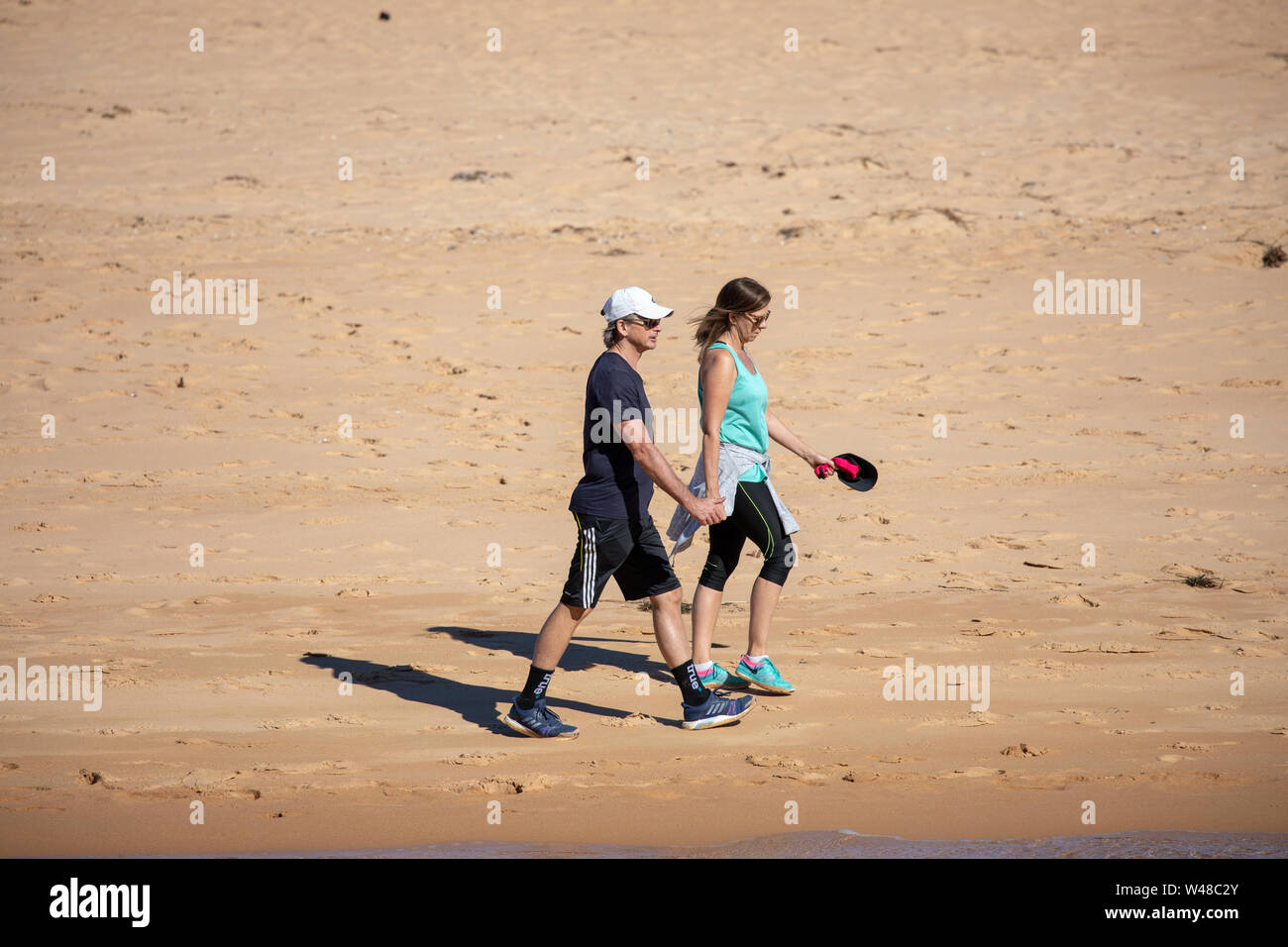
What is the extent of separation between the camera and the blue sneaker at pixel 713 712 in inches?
207

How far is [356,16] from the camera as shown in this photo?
27297 millimetres

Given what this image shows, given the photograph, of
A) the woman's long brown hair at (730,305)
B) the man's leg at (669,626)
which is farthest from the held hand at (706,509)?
the woman's long brown hair at (730,305)

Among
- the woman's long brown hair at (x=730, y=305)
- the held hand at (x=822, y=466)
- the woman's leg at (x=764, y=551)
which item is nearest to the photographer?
the woman's long brown hair at (x=730, y=305)

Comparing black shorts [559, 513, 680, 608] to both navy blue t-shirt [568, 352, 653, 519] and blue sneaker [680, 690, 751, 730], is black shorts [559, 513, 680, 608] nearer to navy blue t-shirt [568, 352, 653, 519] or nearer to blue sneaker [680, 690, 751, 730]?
navy blue t-shirt [568, 352, 653, 519]

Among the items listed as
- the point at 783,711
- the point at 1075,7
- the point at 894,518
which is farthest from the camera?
the point at 1075,7

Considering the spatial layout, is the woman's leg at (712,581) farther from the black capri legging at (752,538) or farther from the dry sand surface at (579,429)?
the dry sand surface at (579,429)

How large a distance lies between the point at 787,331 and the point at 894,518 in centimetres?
405

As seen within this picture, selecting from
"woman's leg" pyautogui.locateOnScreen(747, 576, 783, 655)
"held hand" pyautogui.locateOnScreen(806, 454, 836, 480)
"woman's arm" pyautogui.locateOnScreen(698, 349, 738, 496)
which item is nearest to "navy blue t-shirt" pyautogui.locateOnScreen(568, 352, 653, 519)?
"woman's arm" pyautogui.locateOnScreen(698, 349, 738, 496)

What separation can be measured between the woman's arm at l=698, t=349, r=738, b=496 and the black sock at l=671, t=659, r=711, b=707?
71 cm

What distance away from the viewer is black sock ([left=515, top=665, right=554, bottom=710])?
16.7 feet

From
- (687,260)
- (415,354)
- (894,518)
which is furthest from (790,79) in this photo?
(894,518)

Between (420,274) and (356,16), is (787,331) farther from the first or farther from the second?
(356,16)

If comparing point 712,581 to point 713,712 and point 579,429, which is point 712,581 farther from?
point 579,429

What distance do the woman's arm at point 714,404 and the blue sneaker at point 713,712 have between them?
866mm
